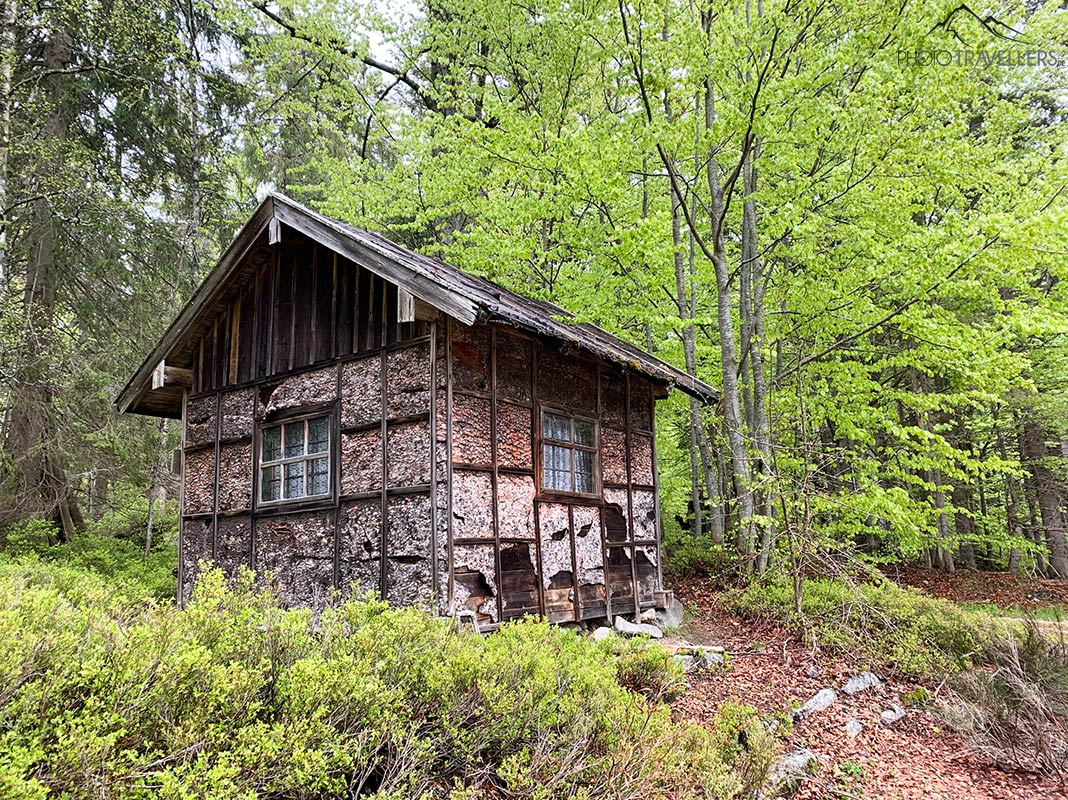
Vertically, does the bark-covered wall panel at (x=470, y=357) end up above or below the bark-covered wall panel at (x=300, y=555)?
above

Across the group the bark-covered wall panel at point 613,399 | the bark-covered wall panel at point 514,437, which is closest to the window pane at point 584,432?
the bark-covered wall panel at point 613,399

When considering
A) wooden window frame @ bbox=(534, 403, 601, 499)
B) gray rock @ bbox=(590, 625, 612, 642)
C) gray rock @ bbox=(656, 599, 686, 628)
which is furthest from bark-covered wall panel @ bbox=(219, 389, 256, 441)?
gray rock @ bbox=(656, 599, 686, 628)

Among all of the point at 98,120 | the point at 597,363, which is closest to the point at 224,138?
the point at 98,120

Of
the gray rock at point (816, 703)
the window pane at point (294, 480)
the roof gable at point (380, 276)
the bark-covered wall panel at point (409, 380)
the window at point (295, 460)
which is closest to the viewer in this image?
the gray rock at point (816, 703)

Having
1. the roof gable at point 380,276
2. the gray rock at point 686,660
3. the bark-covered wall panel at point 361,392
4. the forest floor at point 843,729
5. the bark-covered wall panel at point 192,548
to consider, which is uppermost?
the roof gable at point 380,276

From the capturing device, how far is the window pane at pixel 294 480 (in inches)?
343

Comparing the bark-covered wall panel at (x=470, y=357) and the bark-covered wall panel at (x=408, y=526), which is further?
the bark-covered wall panel at (x=470, y=357)

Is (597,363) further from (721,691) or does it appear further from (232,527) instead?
(232,527)

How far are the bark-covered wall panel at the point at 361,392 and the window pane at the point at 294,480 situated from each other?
3.26ft

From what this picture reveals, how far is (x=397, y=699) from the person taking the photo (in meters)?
3.77

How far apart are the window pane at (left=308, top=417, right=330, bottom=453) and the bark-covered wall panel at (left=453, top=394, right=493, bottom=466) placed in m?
2.01

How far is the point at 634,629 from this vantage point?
9.10 metres

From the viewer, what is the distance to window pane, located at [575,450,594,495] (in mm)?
9344

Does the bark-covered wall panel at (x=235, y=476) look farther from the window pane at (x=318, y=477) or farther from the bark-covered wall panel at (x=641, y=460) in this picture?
the bark-covered wall panel at (x=641, y=460)
